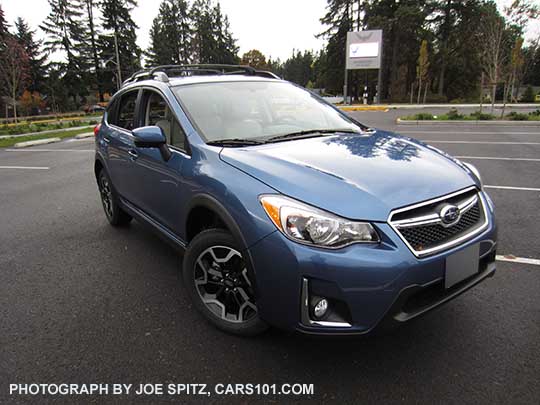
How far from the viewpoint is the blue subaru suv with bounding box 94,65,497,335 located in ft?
6.00

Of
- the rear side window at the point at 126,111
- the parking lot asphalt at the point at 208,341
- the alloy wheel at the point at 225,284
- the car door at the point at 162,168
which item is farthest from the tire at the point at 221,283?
the rear side window at the point at 126,111

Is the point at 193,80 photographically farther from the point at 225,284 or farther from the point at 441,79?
the point at 441,79

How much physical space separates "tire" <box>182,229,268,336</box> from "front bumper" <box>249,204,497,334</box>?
11.9 inches

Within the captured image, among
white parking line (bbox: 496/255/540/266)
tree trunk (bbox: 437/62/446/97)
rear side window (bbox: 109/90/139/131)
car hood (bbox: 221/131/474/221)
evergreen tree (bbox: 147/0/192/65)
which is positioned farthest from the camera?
evergreen tree (bbox: 147/0/192/65)

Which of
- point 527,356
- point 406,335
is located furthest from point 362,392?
point 527,356

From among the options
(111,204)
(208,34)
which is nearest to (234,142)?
(111,204)

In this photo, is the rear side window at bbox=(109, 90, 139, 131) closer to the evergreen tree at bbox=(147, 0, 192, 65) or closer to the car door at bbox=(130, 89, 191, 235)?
the car door at bbox=(130, 89, 191, 235)

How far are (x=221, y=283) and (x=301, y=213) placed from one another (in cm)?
87

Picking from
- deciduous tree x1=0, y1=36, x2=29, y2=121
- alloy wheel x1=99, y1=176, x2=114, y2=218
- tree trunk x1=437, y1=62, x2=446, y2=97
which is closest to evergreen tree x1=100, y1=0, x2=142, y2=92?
deciduous tree x1=0, y1=36, x2=29, y2=121

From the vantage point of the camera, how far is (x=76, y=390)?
2.06m

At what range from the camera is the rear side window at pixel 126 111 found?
3.71 metres

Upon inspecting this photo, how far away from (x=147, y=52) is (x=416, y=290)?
75.9m

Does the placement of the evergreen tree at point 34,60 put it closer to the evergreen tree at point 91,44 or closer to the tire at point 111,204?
the evergreen tree at point 91,44

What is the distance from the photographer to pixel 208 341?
2412 mm
